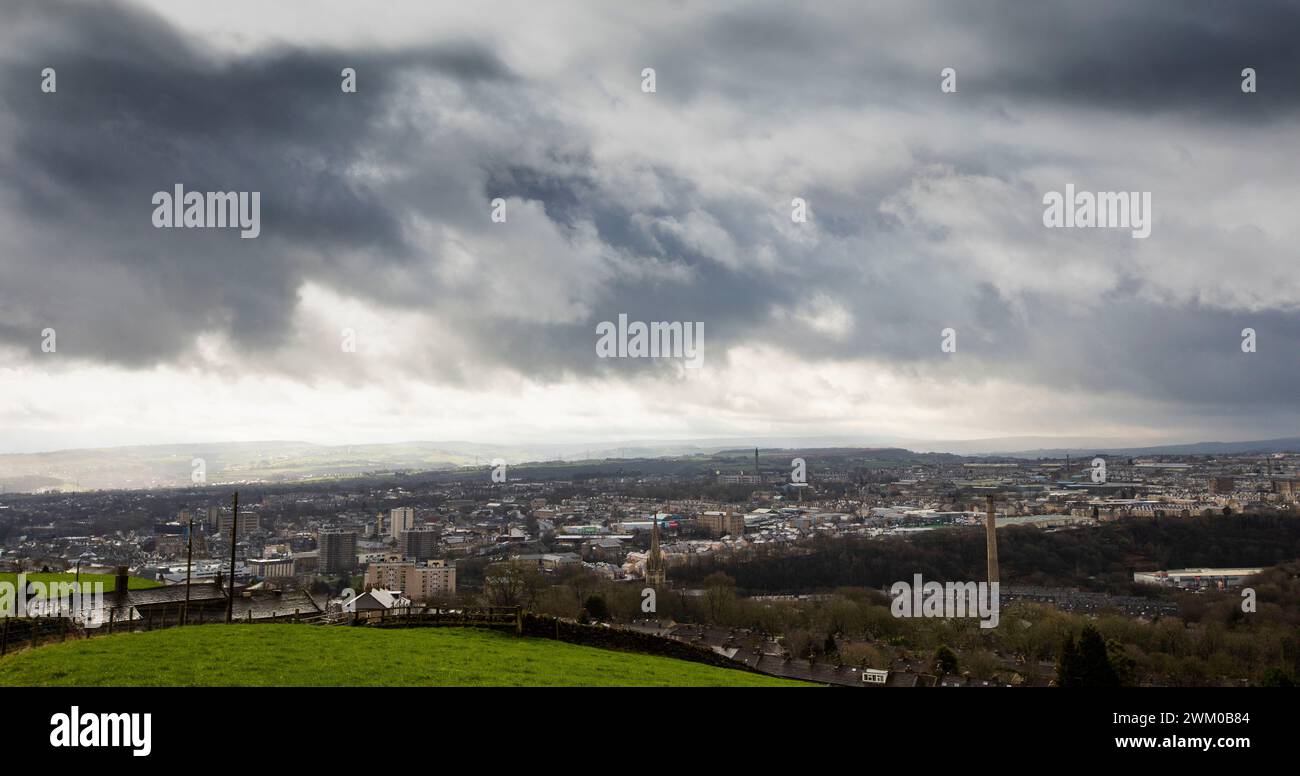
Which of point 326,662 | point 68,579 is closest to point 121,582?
point 68,579

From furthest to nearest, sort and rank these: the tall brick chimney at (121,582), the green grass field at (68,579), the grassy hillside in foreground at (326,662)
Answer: the green grass field at (68,579), the tall brick chimney at (121,582), the grassy hillside in foreground at (326,662)

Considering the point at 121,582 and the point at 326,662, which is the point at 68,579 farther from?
the point at 326,662

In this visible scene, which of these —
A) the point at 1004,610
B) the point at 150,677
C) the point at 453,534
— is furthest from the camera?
the point at 453,534

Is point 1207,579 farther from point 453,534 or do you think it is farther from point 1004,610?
point 453,534

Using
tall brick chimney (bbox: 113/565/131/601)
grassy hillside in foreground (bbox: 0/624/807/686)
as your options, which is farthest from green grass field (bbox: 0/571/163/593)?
grassy hillside in foreground (bbox: 0/624/807/686)

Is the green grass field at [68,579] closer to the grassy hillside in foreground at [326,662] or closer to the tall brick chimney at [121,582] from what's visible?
the tall brick chimney at [121,582]

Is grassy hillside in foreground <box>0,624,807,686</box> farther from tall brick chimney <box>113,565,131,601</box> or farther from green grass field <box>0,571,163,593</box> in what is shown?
green grass field <box>0,571,163,593</box>

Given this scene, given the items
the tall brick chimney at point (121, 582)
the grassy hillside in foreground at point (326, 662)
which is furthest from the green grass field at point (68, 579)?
the grassy hillside in foreground at point (326, 662)

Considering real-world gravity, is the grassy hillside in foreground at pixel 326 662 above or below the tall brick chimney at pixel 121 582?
above
